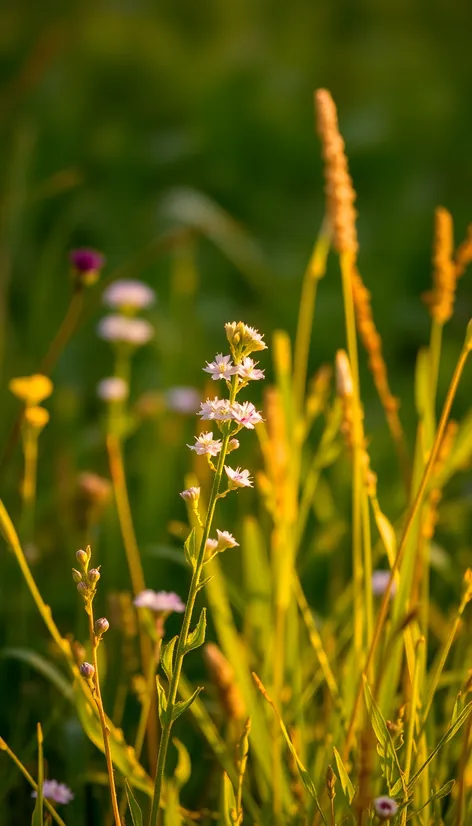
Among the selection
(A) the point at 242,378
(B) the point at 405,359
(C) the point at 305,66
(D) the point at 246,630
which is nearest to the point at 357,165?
(C) the point at 305,66

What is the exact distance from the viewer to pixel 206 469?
1.27 m

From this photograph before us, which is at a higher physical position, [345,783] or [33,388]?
[33,388]

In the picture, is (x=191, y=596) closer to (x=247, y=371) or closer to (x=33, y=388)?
(x=247, y=371)

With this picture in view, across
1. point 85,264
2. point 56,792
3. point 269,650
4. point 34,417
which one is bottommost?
point 56,792

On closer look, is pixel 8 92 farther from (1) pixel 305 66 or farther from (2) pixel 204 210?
(1) pixel 305 66

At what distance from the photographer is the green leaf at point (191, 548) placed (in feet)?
1.91

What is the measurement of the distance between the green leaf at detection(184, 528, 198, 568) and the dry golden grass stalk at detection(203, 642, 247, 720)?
0.26m

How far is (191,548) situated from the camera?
591mm

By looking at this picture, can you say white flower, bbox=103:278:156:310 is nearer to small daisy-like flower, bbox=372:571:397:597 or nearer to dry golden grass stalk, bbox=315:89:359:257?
small daisy-like flower, bbox=372:571:397:597

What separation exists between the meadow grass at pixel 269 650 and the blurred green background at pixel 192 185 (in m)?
0.17

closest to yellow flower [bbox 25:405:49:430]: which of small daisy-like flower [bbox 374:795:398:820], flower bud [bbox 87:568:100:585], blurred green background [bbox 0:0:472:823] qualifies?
blurred green background [bbox 0:0:472:823]

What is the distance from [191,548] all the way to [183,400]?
931 millimetres

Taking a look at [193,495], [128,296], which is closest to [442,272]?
[193,495]

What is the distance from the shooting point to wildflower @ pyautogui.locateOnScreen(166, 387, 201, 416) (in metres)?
1.50
